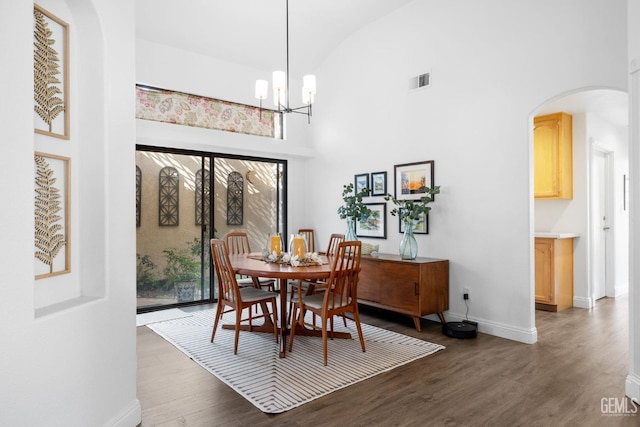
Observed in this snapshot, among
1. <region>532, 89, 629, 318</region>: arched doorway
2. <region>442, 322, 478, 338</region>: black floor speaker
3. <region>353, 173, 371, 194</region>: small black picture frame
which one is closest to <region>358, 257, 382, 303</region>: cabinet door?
<region>442, 322, 478, 338</region>: black floor speaker

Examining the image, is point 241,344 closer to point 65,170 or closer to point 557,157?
point 65,170

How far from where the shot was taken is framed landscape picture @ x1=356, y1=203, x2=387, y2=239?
527cm

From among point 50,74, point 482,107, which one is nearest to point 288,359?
point 50,74

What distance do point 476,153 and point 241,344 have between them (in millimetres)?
A: 3053

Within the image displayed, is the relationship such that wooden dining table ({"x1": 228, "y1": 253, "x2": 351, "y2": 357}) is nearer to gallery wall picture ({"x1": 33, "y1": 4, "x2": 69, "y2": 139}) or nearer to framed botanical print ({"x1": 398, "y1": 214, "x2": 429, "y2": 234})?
framed botanical print ({"x1": 398, "y1": 214, "x2": 429, "y2": 234})

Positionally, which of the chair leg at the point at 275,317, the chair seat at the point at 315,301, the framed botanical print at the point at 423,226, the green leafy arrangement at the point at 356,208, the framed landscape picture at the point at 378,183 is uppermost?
the framed landscape picture at the point at 378,183

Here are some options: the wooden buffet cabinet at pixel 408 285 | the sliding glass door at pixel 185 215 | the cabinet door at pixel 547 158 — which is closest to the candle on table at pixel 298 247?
the wooden buffet cabinet at pixel 408 285

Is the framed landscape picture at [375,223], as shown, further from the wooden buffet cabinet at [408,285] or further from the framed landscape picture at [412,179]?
the wooden buffet cabinet at [408,285]

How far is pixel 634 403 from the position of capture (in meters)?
2.59

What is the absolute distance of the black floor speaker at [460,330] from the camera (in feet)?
13.0

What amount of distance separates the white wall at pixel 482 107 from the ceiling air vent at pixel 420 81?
82mm

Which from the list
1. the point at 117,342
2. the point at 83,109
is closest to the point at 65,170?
the point at 83,109

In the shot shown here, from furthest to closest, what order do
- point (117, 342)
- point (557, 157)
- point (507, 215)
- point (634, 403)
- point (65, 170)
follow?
1. point (557, 157)
2. point (507, 215)
3. point (634, 403)
4. point (117, 342)
5. point (65, 170)

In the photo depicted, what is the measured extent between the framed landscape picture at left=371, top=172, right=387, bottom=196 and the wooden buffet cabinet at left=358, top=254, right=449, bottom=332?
1.00 metres
